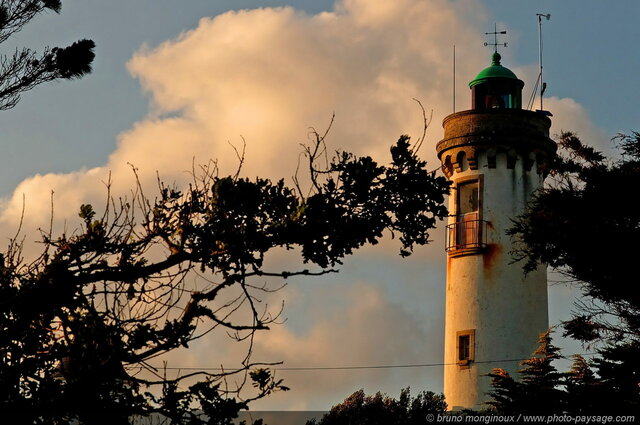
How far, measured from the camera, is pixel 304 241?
33.5 ft

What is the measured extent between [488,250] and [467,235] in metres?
0.92

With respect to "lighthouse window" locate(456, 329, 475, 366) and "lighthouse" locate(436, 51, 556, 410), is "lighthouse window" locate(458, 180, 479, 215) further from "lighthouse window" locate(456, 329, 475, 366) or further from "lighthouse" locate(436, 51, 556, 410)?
"lighthouse window" locate(456, 329, 475, 366)

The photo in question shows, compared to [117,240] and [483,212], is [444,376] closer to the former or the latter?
[483,212]

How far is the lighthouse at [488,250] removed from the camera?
3484cm

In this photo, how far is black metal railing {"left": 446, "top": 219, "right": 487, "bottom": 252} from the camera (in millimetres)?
35594

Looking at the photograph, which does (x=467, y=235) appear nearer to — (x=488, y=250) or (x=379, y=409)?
(x=488, y=250)

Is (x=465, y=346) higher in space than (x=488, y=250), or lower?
lower

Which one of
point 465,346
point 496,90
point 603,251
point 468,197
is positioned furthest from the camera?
point 496,90

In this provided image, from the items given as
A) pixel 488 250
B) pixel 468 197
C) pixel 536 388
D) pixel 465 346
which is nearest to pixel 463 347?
pixel 465 346

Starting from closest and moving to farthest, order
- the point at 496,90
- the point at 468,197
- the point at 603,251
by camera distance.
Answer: the point at 603,251, the point at 468,197, the point at 496,90

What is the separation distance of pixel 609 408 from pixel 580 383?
7.12 ft

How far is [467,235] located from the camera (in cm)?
3597

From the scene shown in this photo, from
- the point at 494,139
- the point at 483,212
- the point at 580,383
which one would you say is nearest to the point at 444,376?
the point at 483,212

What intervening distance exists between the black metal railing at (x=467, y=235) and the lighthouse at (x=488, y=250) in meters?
0.03
